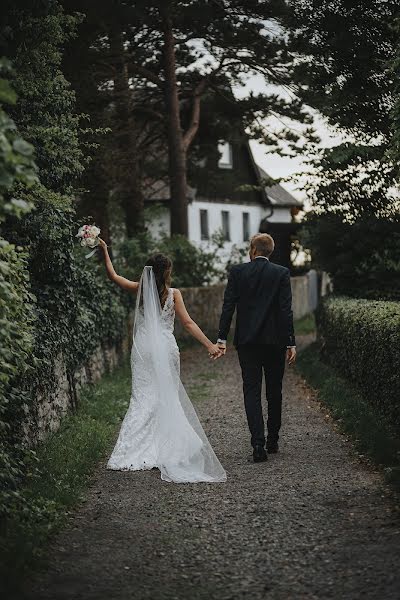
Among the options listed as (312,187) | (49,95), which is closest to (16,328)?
(49,95)

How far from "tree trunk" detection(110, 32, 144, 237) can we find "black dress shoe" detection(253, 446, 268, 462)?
15661 millimetres

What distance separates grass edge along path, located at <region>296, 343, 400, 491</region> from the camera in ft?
30.5

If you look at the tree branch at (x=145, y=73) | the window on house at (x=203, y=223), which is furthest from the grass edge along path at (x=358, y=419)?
the window on house at (x=203, y=223)

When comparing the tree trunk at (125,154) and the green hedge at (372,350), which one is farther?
the tree trunk at (125,154)

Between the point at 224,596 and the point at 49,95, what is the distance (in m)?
7.45

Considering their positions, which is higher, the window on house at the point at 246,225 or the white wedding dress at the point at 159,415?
the white wedding dress at the point at 159,415

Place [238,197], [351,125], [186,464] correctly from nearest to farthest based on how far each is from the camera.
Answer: [186,464] < [351,125] < [238,197]

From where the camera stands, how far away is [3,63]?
17.3ft

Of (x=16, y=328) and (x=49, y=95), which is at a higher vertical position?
(x=49, y=95)

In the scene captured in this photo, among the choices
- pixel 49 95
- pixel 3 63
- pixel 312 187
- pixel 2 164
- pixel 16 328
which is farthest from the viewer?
pixel 312 187

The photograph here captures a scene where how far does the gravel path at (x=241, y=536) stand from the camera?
5.85 metres

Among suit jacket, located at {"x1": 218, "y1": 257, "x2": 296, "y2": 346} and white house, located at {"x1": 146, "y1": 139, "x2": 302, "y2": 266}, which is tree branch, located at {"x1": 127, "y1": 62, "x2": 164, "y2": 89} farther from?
suit jacket, located at {"x1": 218, "y1": 257, "x2": 296, "y2": 346}

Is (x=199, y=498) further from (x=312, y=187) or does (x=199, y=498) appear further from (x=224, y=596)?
(x=312, y=187)

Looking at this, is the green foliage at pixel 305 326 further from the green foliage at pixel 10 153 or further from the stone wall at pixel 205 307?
the green foliage at pixel 10 153
